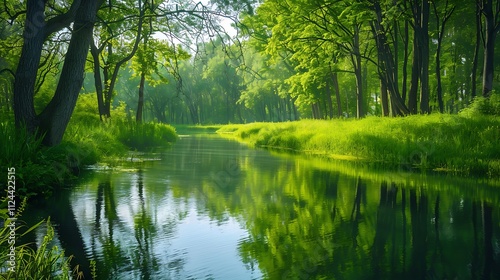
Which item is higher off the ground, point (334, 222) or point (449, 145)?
point (449, 145)

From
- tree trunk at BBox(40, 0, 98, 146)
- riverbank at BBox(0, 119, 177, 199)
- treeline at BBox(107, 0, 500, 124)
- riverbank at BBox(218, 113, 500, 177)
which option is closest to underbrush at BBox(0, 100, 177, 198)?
riverbank at BBox(0, 119, 177, 199)

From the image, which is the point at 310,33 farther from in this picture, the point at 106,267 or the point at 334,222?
the point at 106,267

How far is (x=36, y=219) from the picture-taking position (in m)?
7.13

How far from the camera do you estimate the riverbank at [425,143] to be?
1299 cm

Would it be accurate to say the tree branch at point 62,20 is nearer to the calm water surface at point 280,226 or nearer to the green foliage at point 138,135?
the calm water surface at point 280,226

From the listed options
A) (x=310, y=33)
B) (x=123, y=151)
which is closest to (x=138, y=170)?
(x=123, y=151)

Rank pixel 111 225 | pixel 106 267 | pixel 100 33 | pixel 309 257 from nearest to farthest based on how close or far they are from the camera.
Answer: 1. pixel 106 267
2. pixel 309 257
3. pixel 111 225
4. pixel 100 33

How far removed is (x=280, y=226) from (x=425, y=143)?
9301 millimetres

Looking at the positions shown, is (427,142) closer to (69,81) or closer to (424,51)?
(424,51)

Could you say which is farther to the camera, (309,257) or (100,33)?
(100,33)

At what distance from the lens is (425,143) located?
14.6m

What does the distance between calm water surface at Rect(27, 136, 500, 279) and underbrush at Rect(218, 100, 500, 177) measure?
1701mm

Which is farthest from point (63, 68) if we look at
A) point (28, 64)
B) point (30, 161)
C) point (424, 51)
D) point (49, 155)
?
point (424, 51)

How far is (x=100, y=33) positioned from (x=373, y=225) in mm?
18392
